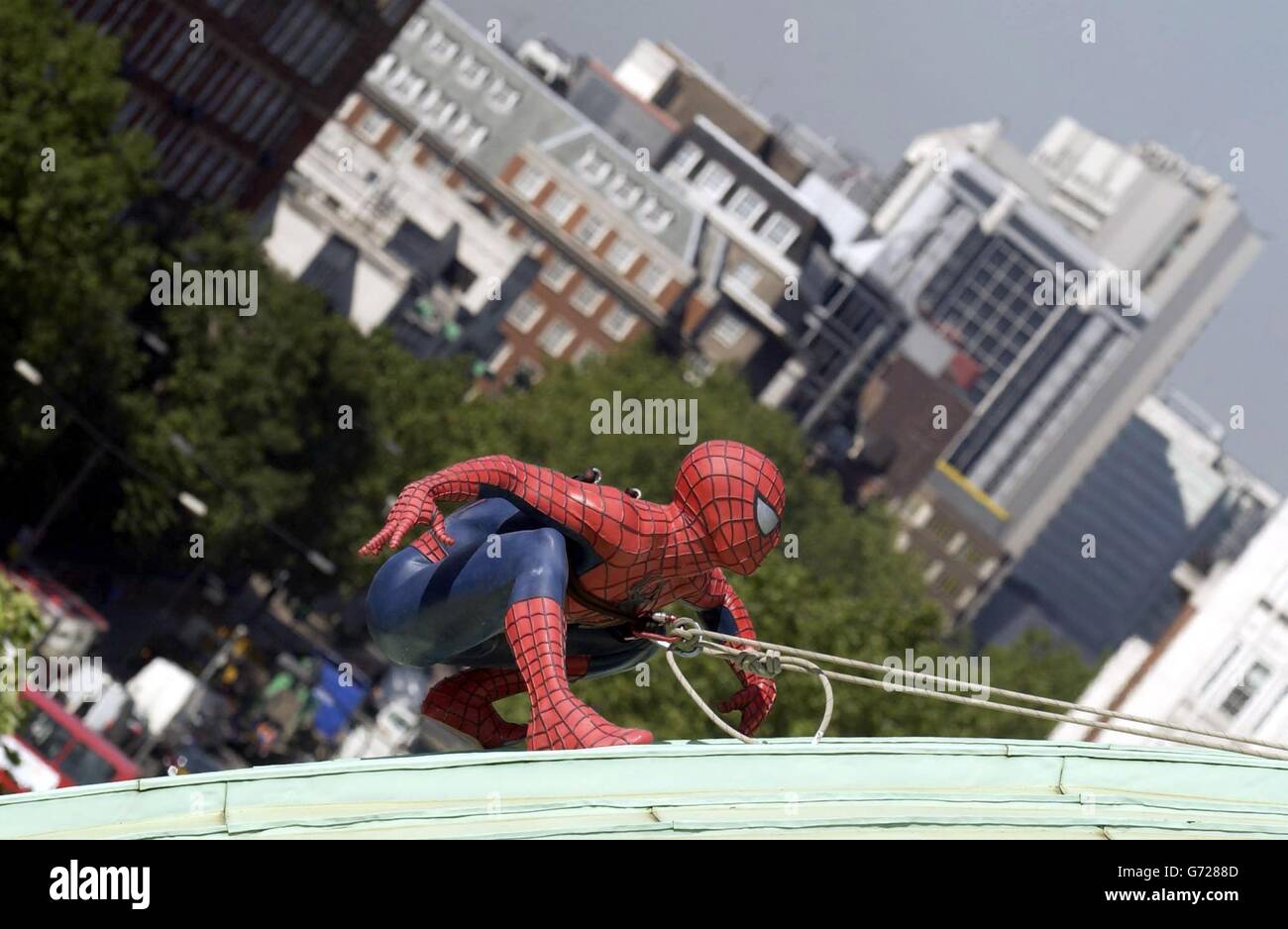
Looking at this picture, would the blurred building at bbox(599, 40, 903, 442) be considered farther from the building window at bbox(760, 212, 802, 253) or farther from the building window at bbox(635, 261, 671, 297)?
the building window at bbox(635, 261, 671, 297)

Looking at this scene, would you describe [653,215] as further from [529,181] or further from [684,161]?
[684,161]

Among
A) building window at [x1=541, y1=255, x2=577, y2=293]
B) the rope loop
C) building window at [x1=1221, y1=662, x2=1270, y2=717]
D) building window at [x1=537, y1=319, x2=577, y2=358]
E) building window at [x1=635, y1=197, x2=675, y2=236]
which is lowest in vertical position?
building window at [x1=537, y1=319, x2=577, y2=358]

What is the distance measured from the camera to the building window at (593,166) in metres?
91.9

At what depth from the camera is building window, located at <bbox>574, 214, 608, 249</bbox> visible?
89.8 metres

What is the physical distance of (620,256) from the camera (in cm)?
9044

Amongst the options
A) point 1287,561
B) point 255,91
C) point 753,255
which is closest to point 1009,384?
point 753,255

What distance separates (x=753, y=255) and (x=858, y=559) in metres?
18.4

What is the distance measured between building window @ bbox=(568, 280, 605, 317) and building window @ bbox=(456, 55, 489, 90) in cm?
1235

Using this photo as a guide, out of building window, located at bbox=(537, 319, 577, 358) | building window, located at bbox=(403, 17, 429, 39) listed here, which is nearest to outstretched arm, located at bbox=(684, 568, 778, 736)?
building window, located at bbox=(537, 319, 577, 358)

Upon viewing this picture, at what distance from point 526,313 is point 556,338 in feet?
5.96

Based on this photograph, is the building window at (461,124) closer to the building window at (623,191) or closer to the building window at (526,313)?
the building window at (623,191)

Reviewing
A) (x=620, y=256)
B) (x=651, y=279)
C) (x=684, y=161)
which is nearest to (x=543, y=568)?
(x=620, y=256)

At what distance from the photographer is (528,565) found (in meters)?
8.41
